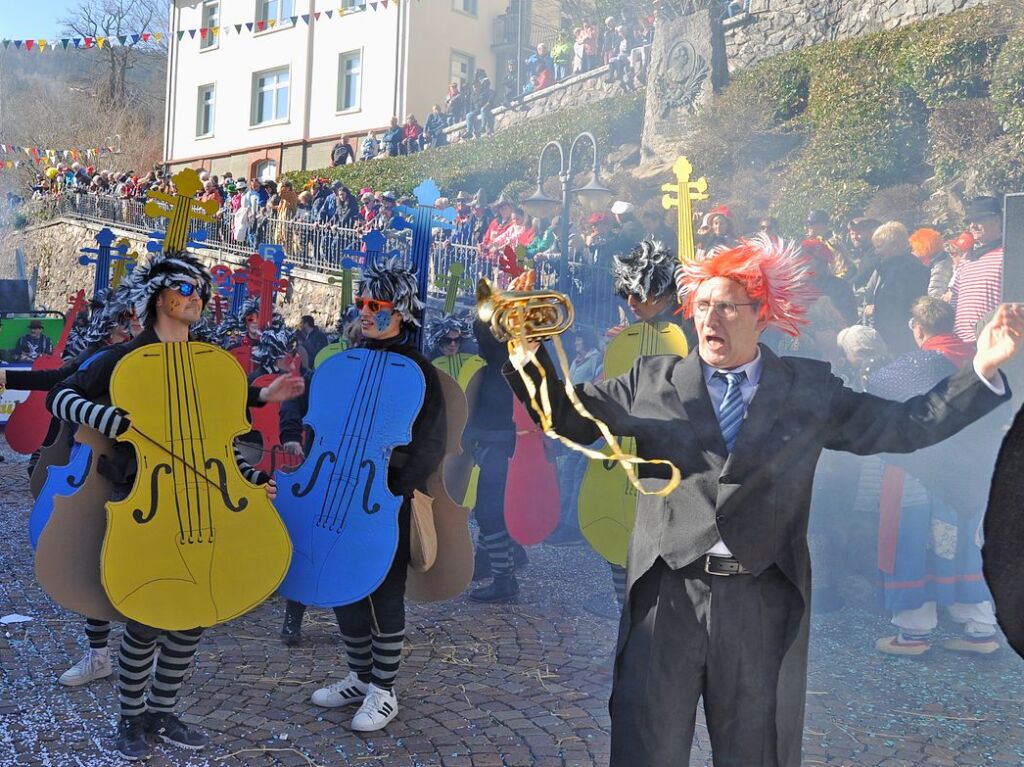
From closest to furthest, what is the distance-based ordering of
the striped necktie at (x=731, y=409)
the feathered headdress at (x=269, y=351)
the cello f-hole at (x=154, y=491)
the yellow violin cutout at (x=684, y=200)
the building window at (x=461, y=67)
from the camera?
the striped necktie at (x=731, y=409)
the cello f-hole at (x=154, y=491)
the yellow violin cutout at (x=684, y=200)
the feathered headdress at (x=269, y=351)
the building window at (x=461, y=67)

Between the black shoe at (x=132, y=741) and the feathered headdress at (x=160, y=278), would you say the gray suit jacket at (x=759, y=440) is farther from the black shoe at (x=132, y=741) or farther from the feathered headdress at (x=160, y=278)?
the black shoe at (x=132, y=741)

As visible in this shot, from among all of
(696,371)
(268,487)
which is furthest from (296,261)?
(696,371)

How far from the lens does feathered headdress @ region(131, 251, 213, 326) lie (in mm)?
3434

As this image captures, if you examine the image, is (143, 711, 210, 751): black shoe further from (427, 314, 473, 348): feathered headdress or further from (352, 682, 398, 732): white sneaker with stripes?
(427, 314, 473, 348): feathered headdress

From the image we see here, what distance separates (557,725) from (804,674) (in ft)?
5.23

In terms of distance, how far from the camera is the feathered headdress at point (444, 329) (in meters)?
6.34

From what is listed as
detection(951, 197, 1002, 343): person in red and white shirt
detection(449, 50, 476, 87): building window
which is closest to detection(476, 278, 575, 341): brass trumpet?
detection(951, 197, 1002, 343): person in red and white shirt

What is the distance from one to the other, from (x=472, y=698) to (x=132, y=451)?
5.65 ft

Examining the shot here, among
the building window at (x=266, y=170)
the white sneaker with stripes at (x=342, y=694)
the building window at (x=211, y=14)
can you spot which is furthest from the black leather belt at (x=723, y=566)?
the building window at (x=211, y=14)

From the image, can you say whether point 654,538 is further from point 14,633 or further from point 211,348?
point 14,633

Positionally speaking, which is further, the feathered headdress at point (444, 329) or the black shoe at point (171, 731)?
the feathered headdress at point (444, 329)

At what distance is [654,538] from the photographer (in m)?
2.37

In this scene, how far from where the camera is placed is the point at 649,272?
4.07 metres

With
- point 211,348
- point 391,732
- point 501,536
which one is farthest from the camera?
point 501,536
